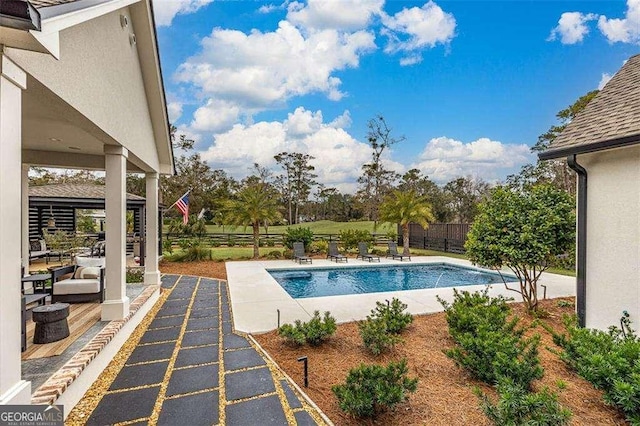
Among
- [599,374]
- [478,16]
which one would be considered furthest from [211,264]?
[478,16]

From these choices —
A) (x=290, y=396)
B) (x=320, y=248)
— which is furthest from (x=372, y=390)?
(x=320, y=248)

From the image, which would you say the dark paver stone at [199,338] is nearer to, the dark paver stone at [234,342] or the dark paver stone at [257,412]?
the dark paver stone at [234,342]

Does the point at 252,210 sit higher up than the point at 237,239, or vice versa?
the point at 252,210

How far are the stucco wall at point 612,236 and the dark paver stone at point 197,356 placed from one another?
21.2ft

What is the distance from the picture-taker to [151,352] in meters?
4.98

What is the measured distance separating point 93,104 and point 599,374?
7.01 metres

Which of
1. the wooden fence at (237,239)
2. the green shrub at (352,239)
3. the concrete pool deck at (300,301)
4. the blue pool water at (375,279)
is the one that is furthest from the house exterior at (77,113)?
the wooden fence at (237,239)

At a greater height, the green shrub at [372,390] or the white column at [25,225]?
the white column at [25,225]

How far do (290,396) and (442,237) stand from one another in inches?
774

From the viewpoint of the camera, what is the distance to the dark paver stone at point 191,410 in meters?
3.23

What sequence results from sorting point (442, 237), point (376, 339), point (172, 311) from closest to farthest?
point (376, 339)
point (172, 311)
point (442, 237)

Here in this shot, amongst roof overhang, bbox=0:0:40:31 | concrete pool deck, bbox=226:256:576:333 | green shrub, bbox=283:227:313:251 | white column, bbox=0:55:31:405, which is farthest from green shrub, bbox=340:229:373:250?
roof overhang, bbox=0:0:40:31

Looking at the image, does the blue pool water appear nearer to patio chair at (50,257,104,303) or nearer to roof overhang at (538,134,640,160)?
patio chair at (50,257,104,303)

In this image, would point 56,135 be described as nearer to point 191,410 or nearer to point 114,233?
point 114,233
